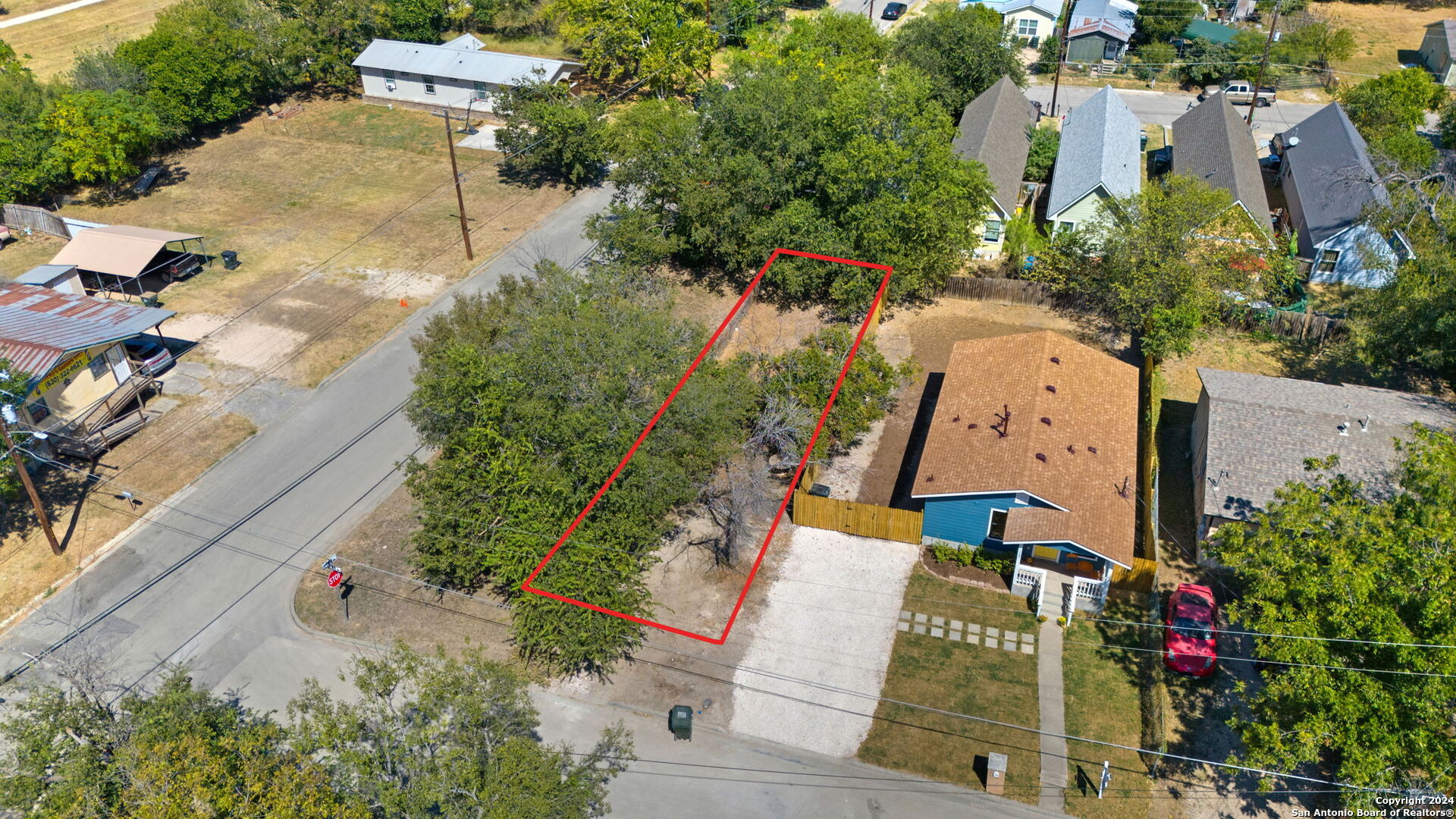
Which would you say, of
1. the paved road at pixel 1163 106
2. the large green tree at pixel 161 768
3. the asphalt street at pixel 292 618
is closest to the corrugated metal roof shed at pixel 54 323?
the asphalt street at pixel 292 618

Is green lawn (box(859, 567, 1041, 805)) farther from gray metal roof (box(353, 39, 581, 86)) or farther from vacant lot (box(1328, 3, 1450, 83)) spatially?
vacant lot (box(1328, 3, 1450, 83))

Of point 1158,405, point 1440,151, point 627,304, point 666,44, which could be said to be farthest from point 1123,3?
point 627,304

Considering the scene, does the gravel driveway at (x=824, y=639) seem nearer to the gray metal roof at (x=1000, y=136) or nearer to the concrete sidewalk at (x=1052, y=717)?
the concrete sidewalk at (x=1052, y=717)

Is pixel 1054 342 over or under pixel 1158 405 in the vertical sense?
over

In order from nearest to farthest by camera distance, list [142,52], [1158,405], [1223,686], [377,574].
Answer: [1223,686], [377,574], [1158,405], [142,52]

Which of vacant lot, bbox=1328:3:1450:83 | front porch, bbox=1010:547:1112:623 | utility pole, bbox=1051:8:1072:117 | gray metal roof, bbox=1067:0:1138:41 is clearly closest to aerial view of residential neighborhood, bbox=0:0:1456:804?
front porch, bbox=1010:547:1112:623

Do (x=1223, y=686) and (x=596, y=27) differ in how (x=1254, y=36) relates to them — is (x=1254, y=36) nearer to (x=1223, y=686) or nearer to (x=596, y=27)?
(x=596, y=27)
